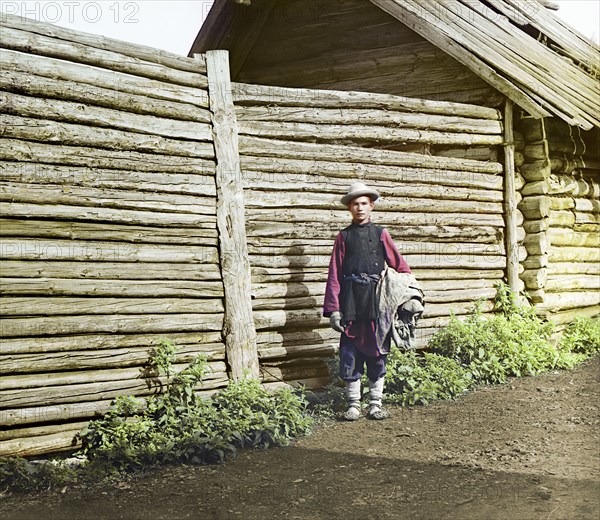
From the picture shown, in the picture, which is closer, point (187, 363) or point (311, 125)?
point (187, 363)

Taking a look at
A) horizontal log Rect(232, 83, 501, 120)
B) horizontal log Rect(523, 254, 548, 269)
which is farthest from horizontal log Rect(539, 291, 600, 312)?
horizontal log Rect(232, 83, 501, 120)

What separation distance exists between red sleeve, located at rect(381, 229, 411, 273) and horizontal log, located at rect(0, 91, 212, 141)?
73.0 inches

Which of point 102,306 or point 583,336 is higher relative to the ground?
point 102,306

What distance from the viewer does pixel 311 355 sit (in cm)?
720

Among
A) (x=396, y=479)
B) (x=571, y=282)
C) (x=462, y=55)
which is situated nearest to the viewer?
(x=396, y=479)

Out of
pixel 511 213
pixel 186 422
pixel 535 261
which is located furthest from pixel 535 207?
pixel 186 422

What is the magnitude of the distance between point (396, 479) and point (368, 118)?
4150mm

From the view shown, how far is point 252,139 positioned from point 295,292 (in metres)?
1.53

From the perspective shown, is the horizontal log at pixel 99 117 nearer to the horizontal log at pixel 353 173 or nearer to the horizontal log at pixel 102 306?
the horizontal log at pixel 353 173

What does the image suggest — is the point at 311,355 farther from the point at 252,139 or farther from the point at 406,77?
the point at 406,77

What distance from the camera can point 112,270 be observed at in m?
5.84

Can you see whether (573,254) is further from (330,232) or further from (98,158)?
(98,158)

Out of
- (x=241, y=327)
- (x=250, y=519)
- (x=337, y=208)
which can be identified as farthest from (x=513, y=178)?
(x=250, y=519)

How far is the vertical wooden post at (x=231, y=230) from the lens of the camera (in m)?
6.51
